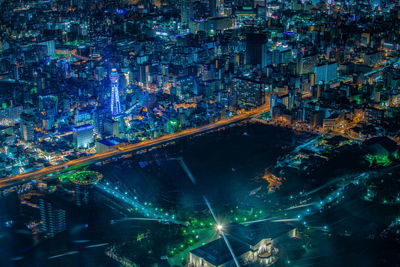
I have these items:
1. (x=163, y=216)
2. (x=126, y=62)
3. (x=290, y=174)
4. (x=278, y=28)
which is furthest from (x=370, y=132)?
(x=278, y=28)

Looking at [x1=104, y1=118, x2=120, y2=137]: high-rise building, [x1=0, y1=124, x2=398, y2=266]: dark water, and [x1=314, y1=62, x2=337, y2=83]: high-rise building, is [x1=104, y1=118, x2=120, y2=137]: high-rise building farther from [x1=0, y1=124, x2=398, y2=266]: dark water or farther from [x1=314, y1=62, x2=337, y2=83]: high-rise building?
[x1=314, y1=62, x2=337, y2=83]: high-rise building

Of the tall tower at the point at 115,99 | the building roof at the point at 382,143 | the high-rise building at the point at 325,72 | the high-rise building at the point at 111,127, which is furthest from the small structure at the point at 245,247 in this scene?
the high-rise building at the point at 325,72

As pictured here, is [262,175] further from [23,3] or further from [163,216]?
[23,3]

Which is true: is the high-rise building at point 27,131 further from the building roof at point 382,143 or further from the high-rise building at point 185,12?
the high-rise building at point 185,12

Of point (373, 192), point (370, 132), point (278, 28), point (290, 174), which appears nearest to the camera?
point (373, 192)

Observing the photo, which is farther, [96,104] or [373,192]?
[96,104]

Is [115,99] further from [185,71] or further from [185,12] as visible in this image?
[185,12]

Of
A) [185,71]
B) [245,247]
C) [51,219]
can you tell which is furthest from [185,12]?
[245,247]

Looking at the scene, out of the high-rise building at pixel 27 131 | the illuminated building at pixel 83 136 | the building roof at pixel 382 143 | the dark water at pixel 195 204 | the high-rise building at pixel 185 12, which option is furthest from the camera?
the high-rise building at pixel 185 12

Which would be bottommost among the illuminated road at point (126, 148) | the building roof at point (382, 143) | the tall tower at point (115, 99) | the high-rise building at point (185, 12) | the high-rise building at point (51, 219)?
the high-rise building at point (51, 219)
